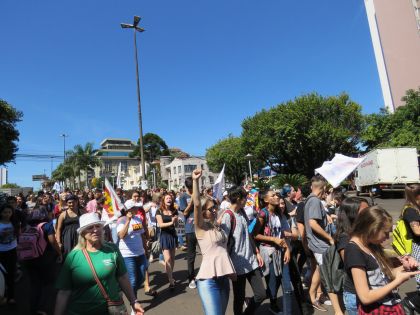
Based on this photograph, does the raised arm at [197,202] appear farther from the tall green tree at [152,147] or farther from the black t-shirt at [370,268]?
the tall green tree at [152,147]

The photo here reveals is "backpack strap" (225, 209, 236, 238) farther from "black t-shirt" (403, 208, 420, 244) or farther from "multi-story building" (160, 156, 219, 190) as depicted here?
"multi-story building" (160, 156, 219, 190)

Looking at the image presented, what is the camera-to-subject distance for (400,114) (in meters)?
31.4

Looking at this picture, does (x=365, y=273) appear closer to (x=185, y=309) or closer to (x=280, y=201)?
(x=280, y=201)

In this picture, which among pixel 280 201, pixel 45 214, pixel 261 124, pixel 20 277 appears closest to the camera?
pixel 280 201

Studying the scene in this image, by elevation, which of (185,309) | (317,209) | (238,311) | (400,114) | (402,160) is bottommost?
(185,309)

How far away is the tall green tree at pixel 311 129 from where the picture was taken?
36469 mm

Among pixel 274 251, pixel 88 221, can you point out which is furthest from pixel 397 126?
pixel 88 221

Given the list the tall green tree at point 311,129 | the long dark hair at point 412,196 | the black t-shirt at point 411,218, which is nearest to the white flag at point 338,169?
the long dark hair at point 412,196

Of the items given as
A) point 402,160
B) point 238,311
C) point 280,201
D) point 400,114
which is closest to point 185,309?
point 238,311

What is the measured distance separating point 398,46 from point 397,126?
19.0 meters

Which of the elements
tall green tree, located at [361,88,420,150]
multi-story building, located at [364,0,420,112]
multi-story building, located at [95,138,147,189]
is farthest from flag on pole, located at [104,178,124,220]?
multi-story building, located at [95,138,147,189]

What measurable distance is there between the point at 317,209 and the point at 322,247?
1.69 ft

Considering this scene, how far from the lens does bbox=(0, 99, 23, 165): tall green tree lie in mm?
25797

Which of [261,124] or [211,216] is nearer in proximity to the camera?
[211,216]
